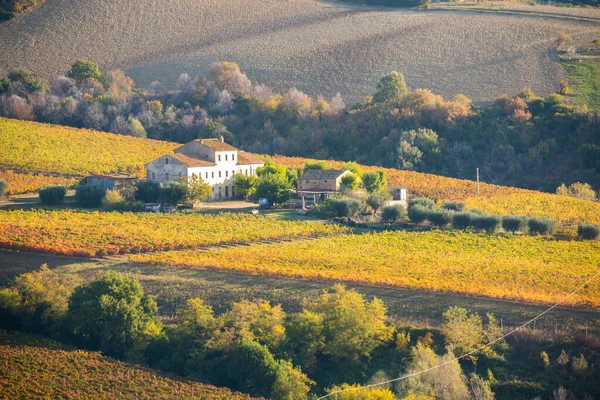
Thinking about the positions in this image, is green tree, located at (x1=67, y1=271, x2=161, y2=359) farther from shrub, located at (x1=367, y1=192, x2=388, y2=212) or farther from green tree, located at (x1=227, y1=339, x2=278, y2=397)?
shrub, located at (x1=367, y1=192, x2=388, y2=212)

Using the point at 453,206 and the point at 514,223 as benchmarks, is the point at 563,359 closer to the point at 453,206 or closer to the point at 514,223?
the point at 514,223

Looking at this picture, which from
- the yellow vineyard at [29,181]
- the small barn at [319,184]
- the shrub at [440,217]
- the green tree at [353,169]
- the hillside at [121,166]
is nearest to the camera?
the shrub at [440,217]

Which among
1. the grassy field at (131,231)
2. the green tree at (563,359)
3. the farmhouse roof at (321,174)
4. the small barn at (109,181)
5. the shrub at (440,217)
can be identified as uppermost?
the farmhouse roof at (321,174)

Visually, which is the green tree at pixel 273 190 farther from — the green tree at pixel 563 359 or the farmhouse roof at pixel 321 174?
the green tree at pixel 563 359

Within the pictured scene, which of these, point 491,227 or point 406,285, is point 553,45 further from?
point 406,285

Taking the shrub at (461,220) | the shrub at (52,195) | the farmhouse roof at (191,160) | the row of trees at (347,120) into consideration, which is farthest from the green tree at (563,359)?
the row of trees at (347,120)
